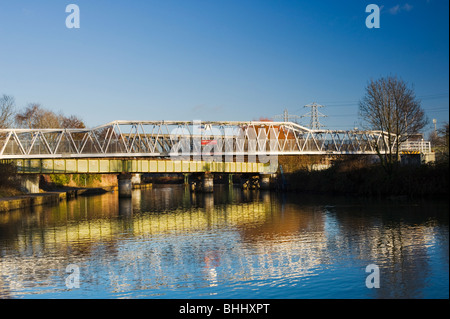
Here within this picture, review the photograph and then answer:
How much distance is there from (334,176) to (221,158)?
2712cm

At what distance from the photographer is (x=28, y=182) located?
70562 mm

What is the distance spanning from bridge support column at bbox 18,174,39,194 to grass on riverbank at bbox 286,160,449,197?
41.5 metres

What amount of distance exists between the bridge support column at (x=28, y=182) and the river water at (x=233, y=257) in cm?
3424

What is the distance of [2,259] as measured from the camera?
22.3 m

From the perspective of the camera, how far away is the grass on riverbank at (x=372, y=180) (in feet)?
156

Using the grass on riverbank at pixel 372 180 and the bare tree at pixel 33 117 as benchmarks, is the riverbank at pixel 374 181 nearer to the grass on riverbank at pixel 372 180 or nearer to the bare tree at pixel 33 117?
the grass on riverbank at pixel 372 180

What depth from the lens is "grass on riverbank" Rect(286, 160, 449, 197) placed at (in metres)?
47.7

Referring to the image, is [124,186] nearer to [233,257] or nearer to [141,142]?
[141,142]

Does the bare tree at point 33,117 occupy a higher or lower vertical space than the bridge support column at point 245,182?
higher

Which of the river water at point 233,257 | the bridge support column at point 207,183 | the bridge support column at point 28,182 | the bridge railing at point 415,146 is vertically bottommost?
the river water at point 233,257

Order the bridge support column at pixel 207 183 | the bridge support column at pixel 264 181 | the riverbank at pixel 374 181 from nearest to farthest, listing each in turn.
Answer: the riverbank at pixel 374 181 → the bridge support column at pixel 207 183 → the bridge support column at pixel 264 181

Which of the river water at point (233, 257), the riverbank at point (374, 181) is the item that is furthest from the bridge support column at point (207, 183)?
the river water at point (233, 257)

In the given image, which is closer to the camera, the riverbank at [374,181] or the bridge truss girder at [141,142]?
the riverbank at [374,181]

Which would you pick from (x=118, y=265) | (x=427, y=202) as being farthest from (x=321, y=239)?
(x=427, y=202)
